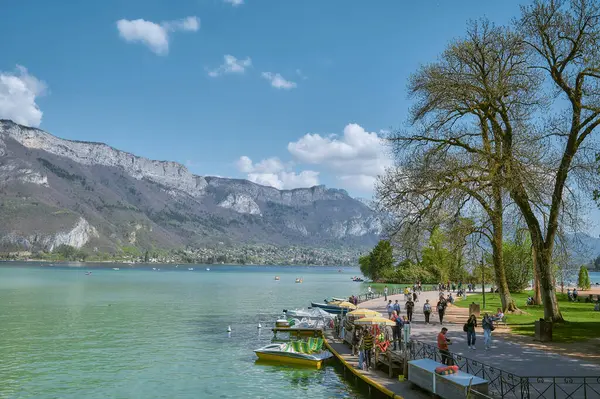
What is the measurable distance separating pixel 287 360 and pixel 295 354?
75 centimetres

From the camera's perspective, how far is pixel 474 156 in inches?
1395

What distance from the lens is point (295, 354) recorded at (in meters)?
32.4

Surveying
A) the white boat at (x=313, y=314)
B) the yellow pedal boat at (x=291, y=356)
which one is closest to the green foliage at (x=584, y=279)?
the white boat at (x=313, y=314)

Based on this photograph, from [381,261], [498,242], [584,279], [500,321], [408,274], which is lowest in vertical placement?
[500,321]

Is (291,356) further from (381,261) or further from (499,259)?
(381,261)

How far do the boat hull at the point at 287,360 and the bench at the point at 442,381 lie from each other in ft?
34.8

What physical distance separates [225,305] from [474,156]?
5207cm

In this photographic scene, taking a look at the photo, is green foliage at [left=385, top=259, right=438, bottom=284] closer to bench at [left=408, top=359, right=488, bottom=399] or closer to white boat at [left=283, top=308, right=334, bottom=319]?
white boat at [left=283, top=308, right=334, bottom=319]

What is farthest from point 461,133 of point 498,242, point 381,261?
point 381,261

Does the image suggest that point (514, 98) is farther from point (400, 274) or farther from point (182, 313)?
point (400, 274)

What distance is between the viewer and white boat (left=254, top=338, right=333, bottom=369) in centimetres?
3181

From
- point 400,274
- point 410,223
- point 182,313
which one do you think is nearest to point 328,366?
point 410,223

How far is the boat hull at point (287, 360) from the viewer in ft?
104

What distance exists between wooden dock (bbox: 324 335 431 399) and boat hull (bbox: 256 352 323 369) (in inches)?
59.5
